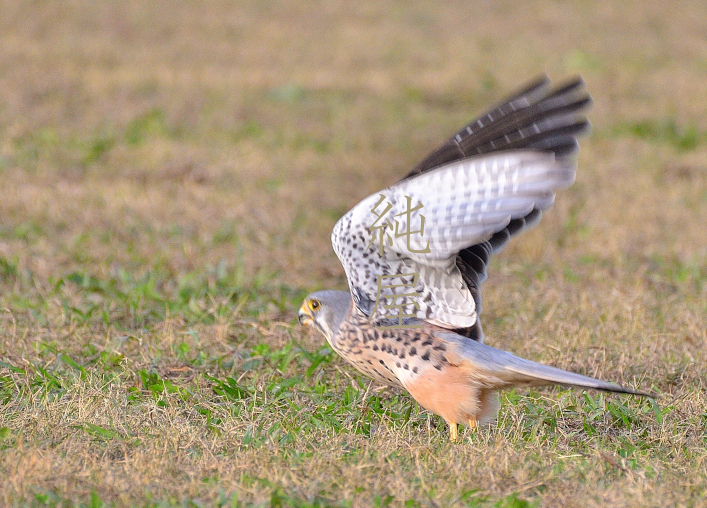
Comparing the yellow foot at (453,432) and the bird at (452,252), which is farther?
the yellow foot at (453,432)

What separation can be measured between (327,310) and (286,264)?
2.60 m

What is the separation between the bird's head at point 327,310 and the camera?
14.0 feet

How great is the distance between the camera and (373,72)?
13234mm

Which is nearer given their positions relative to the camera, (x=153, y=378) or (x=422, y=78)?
(x=153, y=378)

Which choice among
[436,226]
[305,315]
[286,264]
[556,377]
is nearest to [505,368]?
[556,377]

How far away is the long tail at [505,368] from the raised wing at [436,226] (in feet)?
0.51

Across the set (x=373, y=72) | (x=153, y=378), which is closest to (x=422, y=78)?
(x=373, y=72)

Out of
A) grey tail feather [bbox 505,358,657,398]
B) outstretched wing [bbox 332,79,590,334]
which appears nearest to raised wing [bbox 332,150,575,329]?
outstretched wing [bbox 332,79,590,334]

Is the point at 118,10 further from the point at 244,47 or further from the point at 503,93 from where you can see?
the point at 503,93

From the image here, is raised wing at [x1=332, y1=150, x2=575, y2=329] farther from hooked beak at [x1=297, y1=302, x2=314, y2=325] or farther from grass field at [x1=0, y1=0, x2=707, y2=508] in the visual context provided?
grass field at [x1=0, y1=0, x2=707, y2=508]

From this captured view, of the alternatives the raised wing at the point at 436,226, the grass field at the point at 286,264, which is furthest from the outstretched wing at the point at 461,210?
the grass field at the point at 286,264

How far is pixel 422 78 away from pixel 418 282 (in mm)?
9522

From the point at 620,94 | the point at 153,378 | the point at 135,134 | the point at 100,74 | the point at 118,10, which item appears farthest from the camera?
the point at 118,10

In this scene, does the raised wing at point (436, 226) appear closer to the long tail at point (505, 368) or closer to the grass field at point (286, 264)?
the long tail at point (505, 368)
